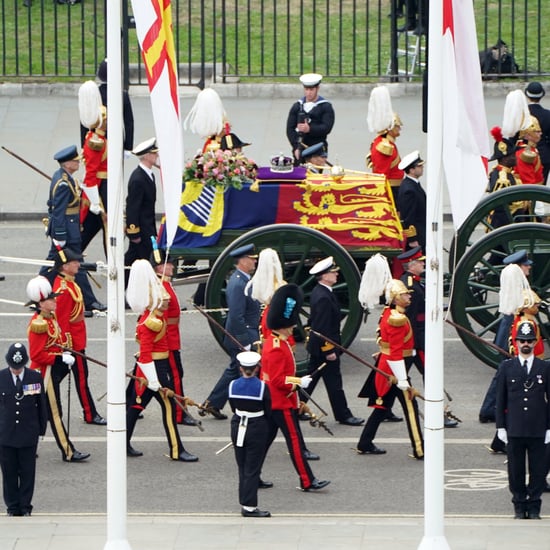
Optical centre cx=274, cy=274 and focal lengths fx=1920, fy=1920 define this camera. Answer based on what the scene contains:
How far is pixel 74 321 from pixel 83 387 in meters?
0.53

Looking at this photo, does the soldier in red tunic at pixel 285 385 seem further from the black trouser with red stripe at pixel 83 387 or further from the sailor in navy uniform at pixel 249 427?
the black trouser with red stripe at pixel 83 387

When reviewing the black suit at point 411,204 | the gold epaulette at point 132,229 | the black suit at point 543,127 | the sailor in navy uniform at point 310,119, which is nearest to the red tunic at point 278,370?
the black suit at point 411,204

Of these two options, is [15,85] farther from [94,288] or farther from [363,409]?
[363,409]

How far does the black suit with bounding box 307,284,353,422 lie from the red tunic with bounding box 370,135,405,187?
11.2 feet

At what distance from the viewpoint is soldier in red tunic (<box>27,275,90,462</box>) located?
569 inches

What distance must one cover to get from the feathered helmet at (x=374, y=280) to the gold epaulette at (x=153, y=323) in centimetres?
175

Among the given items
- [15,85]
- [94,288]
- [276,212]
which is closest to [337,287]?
[276,212]

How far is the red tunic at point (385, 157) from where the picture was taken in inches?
725

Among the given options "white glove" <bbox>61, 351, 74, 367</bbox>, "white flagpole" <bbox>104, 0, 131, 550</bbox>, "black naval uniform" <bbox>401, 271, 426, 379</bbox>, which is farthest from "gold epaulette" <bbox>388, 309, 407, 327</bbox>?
"white flagpole" <bbox>104, 0, 131, 550</bbox>

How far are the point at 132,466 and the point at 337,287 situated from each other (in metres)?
2.74

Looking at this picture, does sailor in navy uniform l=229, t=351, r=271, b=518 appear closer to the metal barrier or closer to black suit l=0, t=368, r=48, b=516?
black suit l=0, t=368, r=48, b=516

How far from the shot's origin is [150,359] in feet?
47.7

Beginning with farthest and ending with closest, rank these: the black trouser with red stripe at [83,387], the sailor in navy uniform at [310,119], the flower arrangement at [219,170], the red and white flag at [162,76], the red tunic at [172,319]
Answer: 1. the sailor in navy uniform at [310,119]
2. the flower arrangement at [219,170]
3. the black trouser with red stripe at [83,387]
4. the red tunic at [172,319]
5. the red and white flag at [162,76]

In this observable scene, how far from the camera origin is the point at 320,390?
16.2 metres
